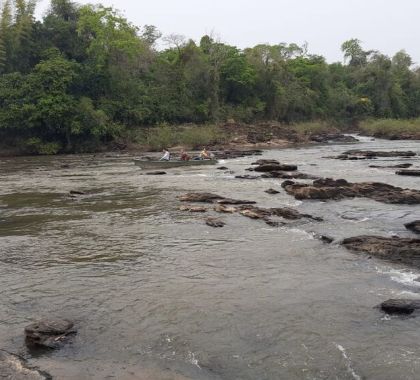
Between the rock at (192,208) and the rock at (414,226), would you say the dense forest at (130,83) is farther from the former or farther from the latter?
the rock at (414,226)

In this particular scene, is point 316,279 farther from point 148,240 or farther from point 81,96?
point 81,96

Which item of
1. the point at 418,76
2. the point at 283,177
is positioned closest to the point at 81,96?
the point at 283,177

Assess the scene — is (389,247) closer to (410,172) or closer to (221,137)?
(410,172)

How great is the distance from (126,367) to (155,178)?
815 inches

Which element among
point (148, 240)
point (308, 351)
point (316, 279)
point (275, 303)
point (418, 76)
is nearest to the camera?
→ point (308, 351)

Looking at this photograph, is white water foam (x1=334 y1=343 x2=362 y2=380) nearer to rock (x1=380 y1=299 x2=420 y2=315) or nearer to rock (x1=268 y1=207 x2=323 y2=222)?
rock (x1=380 y1=299 x2=420 y2=315)

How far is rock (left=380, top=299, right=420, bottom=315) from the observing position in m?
7.93

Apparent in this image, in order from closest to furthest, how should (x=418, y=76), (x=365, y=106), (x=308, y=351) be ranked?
(x=308, y=351)
(x=365, y=106)
(x=418, y=76)

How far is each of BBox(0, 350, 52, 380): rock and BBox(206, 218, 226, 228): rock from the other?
8.52 meters

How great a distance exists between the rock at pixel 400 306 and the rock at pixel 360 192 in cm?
1000

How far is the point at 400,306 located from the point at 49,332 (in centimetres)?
557

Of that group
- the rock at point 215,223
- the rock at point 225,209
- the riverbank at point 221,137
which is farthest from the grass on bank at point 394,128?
the rock at point 215,223

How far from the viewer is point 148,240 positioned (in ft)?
43.9

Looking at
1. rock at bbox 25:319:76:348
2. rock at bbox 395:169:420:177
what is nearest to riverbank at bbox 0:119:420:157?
rock at bbox 395:169:420:177
